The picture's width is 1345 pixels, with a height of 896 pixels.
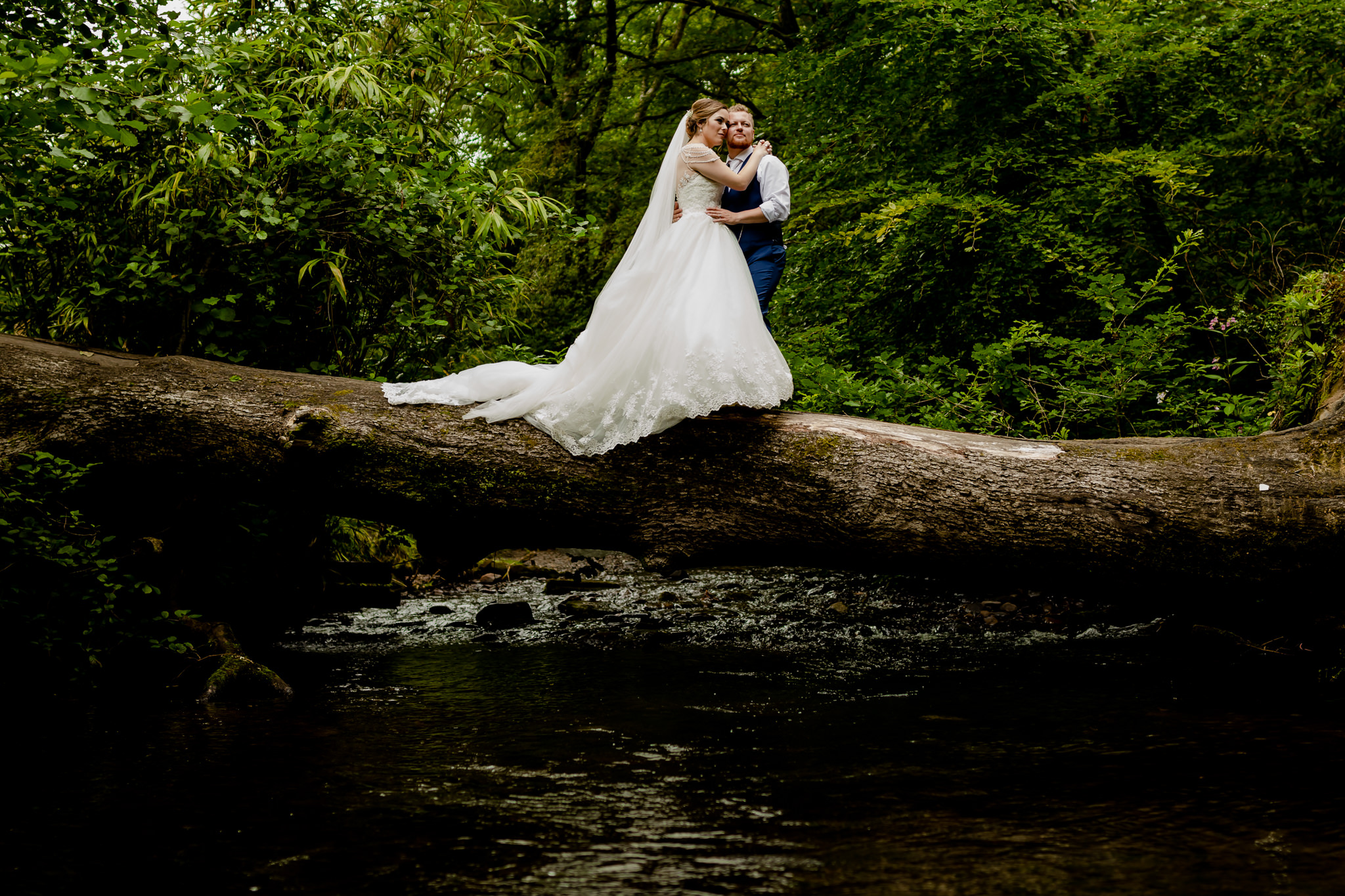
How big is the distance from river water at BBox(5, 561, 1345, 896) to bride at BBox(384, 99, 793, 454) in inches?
65.2

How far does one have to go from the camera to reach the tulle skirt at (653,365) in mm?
5156

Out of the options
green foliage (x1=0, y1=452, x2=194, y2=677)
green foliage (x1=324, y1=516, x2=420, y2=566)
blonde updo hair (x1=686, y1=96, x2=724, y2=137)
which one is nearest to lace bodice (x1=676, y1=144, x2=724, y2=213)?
blonde updo hair (x1=686, y1=96, x2=724, y2=137)

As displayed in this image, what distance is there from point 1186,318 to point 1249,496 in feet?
15.7

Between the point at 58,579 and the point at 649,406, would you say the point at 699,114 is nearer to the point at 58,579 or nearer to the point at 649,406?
the point at 649,406

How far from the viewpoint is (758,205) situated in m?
6.21

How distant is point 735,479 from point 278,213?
3.91 m

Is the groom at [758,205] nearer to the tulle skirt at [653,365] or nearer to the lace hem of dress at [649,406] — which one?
the tulle skirt at [653,365]

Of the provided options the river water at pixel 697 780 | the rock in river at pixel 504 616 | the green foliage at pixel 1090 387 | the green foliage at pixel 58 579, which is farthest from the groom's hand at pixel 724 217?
the rock in river at pixel 504 616

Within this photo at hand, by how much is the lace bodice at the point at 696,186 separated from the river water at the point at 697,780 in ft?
9.88

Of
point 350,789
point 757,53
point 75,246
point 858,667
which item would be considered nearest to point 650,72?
point 757,53

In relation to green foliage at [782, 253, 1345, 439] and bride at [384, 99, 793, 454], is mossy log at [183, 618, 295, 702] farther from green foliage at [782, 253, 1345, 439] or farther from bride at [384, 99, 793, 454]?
green foliage at [782, 253, 1345, 439]

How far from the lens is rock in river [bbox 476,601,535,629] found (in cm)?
824

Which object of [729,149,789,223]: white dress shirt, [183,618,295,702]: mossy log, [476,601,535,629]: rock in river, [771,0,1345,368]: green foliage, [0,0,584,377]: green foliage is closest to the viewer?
[183,618,295,702]: mossy log

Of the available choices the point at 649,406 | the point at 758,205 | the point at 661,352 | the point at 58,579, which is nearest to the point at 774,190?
the point at 758,205
